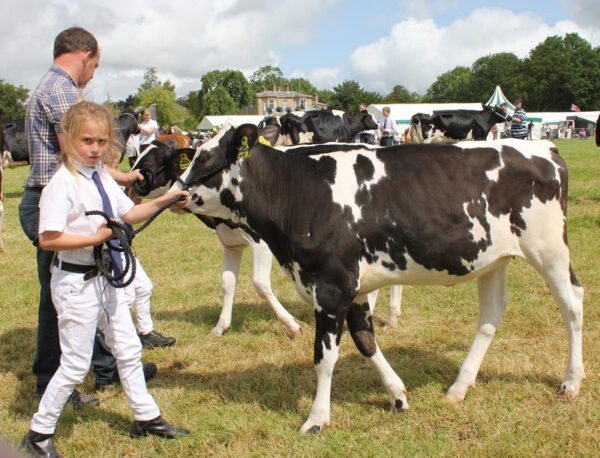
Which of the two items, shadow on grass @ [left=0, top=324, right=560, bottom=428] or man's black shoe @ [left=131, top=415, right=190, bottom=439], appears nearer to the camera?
man's black shoe @ [left=131, top=415, right=190, bottom=439]

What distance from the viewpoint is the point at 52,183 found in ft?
11.7

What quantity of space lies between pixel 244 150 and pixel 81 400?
90.7 inches

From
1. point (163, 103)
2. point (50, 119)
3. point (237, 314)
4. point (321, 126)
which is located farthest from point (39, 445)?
point (163, 103)

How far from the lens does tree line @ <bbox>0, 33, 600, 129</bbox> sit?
3652 inches

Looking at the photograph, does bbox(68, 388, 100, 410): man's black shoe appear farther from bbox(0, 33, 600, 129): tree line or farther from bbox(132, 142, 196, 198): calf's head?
bbox(0, 33, 600, 129): tree line

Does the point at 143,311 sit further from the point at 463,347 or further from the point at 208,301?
the point at 463,347

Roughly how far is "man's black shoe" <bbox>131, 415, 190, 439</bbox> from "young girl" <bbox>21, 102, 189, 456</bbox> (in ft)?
0.91

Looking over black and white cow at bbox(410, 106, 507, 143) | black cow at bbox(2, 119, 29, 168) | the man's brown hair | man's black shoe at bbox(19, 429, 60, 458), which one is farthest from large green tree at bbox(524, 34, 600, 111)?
man's black shoe at bbox(19, 429, 60, 458)

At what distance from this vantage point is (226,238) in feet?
20.8

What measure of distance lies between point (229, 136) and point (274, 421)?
199 centimetres

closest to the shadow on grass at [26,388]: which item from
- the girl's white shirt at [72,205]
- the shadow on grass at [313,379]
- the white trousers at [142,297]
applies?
the shadow on grass at [313,379]

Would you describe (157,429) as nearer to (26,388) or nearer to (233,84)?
(26,388)

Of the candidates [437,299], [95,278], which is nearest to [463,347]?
[437,299]

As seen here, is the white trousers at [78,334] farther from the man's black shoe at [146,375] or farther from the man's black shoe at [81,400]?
the man's black shoe at [146,375]
